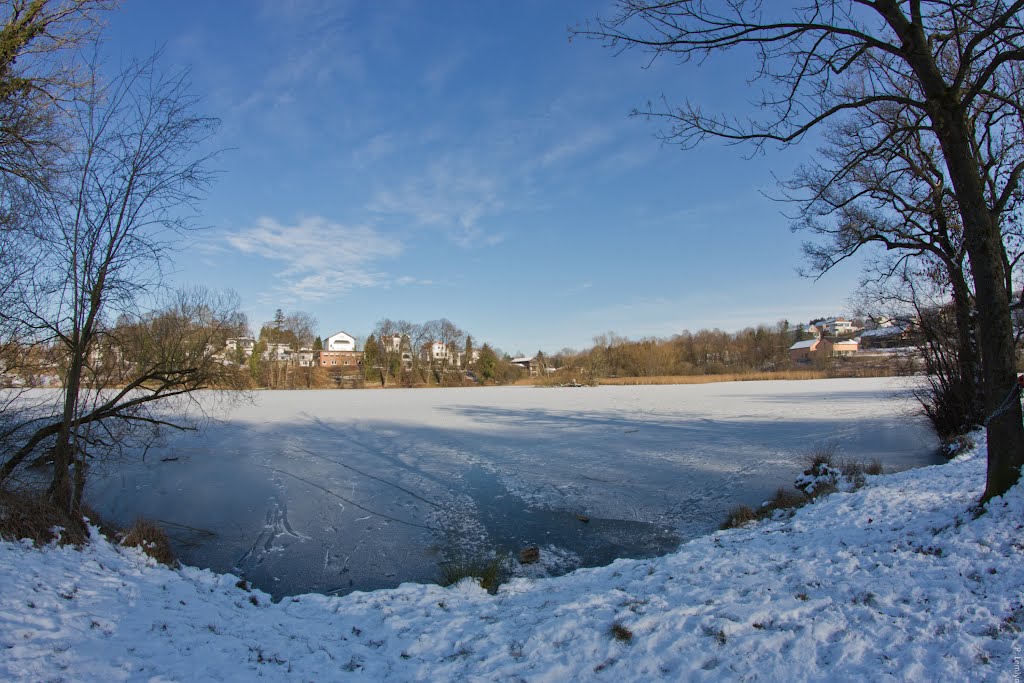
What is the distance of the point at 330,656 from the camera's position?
3.72 m

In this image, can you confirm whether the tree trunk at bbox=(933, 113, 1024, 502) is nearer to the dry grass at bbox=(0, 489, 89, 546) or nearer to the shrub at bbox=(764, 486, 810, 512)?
the shrub at bbox=(764, 486, 810, 512)

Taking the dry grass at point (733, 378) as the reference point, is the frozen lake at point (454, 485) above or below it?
below

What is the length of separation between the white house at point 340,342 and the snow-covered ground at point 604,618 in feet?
299

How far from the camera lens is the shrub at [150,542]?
18.2 ft

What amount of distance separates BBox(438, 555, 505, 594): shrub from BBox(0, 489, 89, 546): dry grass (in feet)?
11.6

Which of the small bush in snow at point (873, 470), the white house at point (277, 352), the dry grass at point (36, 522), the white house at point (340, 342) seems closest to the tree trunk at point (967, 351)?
the small bush in snow at point (873, 470)

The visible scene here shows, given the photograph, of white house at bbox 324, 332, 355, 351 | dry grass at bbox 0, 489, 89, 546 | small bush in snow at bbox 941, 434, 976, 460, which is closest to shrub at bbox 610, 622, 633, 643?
dry grass at bbox 0, 489, 89, 546

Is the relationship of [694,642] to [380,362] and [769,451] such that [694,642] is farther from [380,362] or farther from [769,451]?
[380,362]

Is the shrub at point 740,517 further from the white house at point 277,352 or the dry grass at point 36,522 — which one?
the white house at point 277,352

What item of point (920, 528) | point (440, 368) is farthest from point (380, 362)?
point (920, 528)

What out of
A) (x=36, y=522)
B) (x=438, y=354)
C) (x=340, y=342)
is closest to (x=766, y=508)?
(x=36, y=522)

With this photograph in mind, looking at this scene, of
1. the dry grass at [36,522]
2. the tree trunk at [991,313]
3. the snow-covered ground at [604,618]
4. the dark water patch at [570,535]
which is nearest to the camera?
the snow-covered ground at [604,618]

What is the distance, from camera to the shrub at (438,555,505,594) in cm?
545

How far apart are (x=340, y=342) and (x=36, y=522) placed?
9217cm
